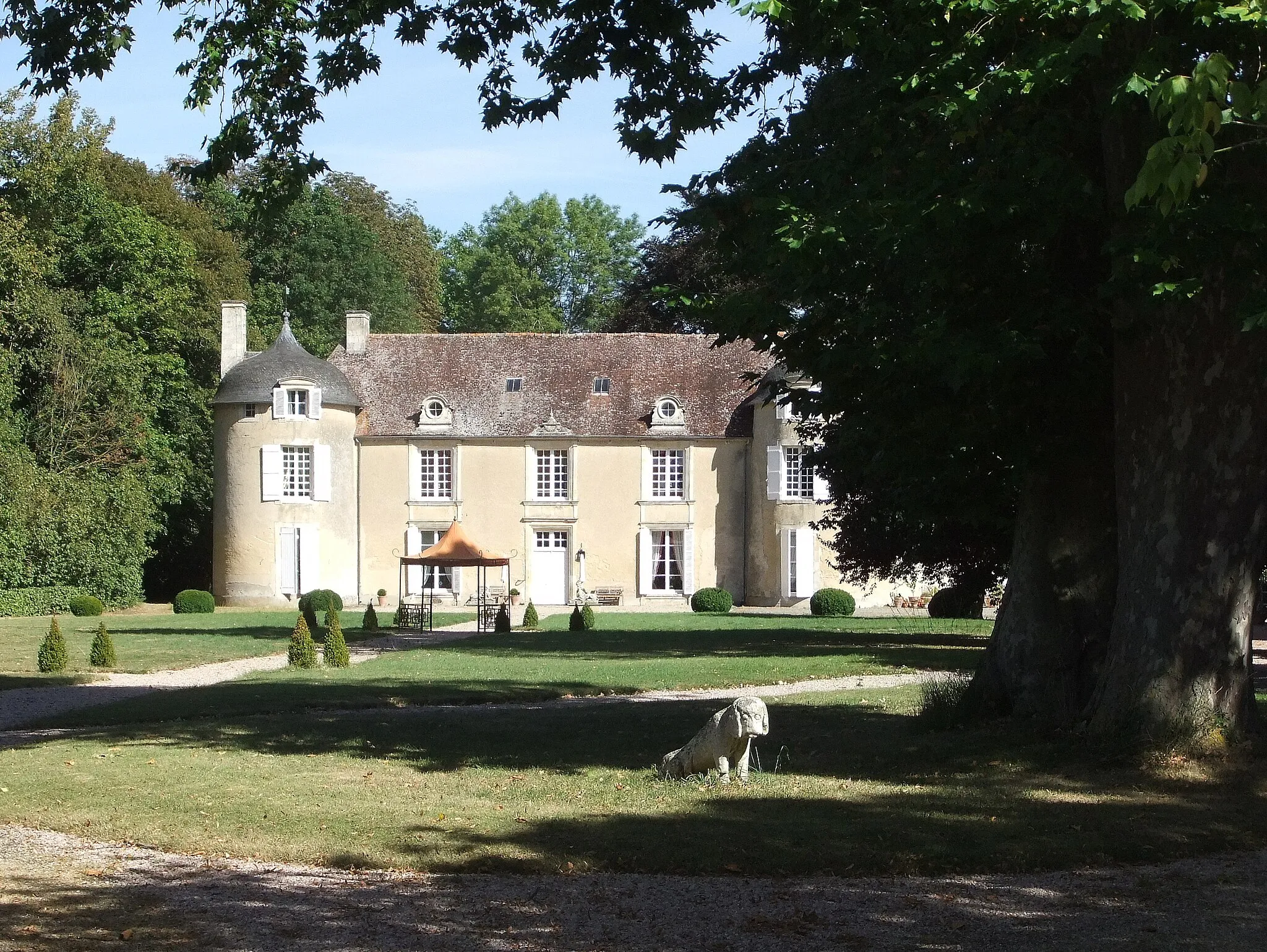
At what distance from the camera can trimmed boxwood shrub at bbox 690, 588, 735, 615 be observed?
38.3 m

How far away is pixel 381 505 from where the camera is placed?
4109 cm

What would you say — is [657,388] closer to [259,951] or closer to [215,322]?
[215,322]

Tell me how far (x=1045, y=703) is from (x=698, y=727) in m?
2.86

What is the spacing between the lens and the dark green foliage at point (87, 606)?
34.6m

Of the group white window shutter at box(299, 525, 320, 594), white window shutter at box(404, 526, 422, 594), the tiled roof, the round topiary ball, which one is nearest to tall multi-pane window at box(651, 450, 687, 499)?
the tiled roof

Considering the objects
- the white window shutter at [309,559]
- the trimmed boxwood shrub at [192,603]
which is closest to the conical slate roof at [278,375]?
the white window shutter at [309,559]

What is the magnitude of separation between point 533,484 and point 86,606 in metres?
12.4

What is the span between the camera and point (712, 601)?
126 feet

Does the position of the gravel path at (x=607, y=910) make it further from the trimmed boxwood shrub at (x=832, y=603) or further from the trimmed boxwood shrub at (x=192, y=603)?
the trimmed boxwood shrub at (x=192, y=603)

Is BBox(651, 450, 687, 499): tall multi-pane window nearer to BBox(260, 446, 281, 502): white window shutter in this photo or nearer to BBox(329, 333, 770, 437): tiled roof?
BBox(329, 333, 770, 437): tiled roof

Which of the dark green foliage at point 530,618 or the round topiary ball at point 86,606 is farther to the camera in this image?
the round topiary ball at point 86,606

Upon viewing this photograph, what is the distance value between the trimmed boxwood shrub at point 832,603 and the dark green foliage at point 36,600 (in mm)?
18371

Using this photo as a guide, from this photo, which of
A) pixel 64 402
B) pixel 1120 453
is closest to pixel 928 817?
pixel 1120 453

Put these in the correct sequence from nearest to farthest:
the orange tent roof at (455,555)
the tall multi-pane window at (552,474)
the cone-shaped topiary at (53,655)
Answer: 1. the cone-shaped topiary at (53,655)
2. the orange tent roof at (455,555)
3. the tall multi-pane window at (552,474)
